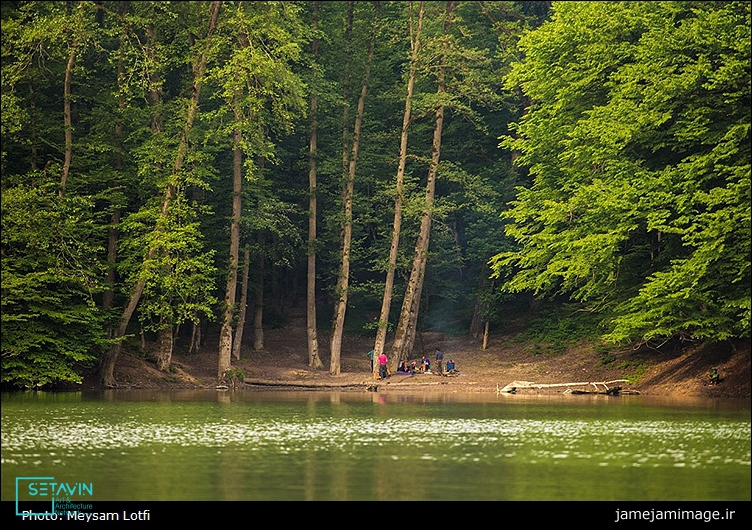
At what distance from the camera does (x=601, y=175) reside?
39.8 m

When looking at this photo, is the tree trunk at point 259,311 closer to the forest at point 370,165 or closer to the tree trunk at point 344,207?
the forest at point 370,165

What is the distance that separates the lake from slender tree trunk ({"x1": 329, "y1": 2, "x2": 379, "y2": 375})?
15.1m

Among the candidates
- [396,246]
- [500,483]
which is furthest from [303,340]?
[500,483]

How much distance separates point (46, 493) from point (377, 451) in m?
7.07

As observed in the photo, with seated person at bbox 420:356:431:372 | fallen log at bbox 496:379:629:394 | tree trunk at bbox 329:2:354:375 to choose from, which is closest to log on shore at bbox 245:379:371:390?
seated person at bbox 420:356:431:372

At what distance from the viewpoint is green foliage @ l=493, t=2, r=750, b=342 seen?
112ft

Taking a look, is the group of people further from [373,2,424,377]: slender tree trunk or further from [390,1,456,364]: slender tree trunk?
[373,2,424,377]: slender tree trunk

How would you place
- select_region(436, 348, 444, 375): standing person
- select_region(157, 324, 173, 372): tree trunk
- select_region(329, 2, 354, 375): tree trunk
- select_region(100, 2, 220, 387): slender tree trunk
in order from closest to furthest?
1. select_region(100, 2, 220, 387): slender tree trunk
2. select_region(157, 324, 173, 372): tree trunk
3. select_region(436, 348, 444, 375): standing person
4. select_region(329, 2, 354, 375): tree trunk

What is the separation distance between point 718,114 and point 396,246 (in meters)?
17.4

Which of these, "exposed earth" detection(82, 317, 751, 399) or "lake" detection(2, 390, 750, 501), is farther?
"exposed earth" detection(82, 317, 751, 399)

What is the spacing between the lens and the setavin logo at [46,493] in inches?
Answer: 614

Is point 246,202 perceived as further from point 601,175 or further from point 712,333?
point 712,333
